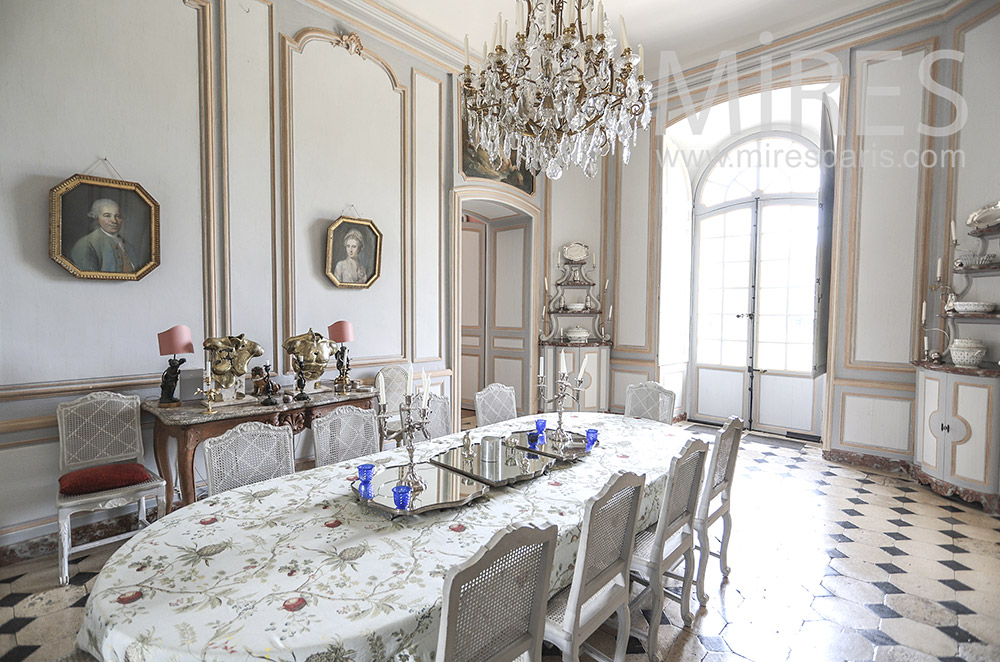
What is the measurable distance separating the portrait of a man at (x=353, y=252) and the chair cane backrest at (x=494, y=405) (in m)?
1.60

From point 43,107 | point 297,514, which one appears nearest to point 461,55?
point 43,107

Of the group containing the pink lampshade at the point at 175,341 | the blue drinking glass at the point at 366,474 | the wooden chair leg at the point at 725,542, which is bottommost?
the wooden chair leg at the point at 725,542

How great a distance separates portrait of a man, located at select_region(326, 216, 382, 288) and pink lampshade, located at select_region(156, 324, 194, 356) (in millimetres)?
1273

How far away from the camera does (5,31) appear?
107 inches

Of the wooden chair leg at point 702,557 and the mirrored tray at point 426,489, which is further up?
the mirrored tray at point 426,489

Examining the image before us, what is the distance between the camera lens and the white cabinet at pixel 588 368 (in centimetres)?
616

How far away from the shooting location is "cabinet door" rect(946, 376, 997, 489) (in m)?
3.55

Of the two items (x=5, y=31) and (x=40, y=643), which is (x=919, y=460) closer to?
(x=40, y=643)

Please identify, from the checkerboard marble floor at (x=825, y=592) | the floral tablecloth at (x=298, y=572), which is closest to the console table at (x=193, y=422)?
the checkerboard marble floor at (x=825, y=592)

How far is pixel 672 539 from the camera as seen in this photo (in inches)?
89.7

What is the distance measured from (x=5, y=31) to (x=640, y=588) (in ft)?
14.6

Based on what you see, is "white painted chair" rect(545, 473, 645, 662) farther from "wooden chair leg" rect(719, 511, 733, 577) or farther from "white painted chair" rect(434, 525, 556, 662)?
"wooden chair leg" rect(719, 511, 733, 577)

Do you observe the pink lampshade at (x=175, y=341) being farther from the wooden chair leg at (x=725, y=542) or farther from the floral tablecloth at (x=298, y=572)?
the wooden chair leg at (x=725, y=542)

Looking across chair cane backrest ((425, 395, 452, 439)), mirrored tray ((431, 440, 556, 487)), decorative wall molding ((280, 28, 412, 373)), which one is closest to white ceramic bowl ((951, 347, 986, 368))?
mirrored tray ((431, 440, 556, 487))
